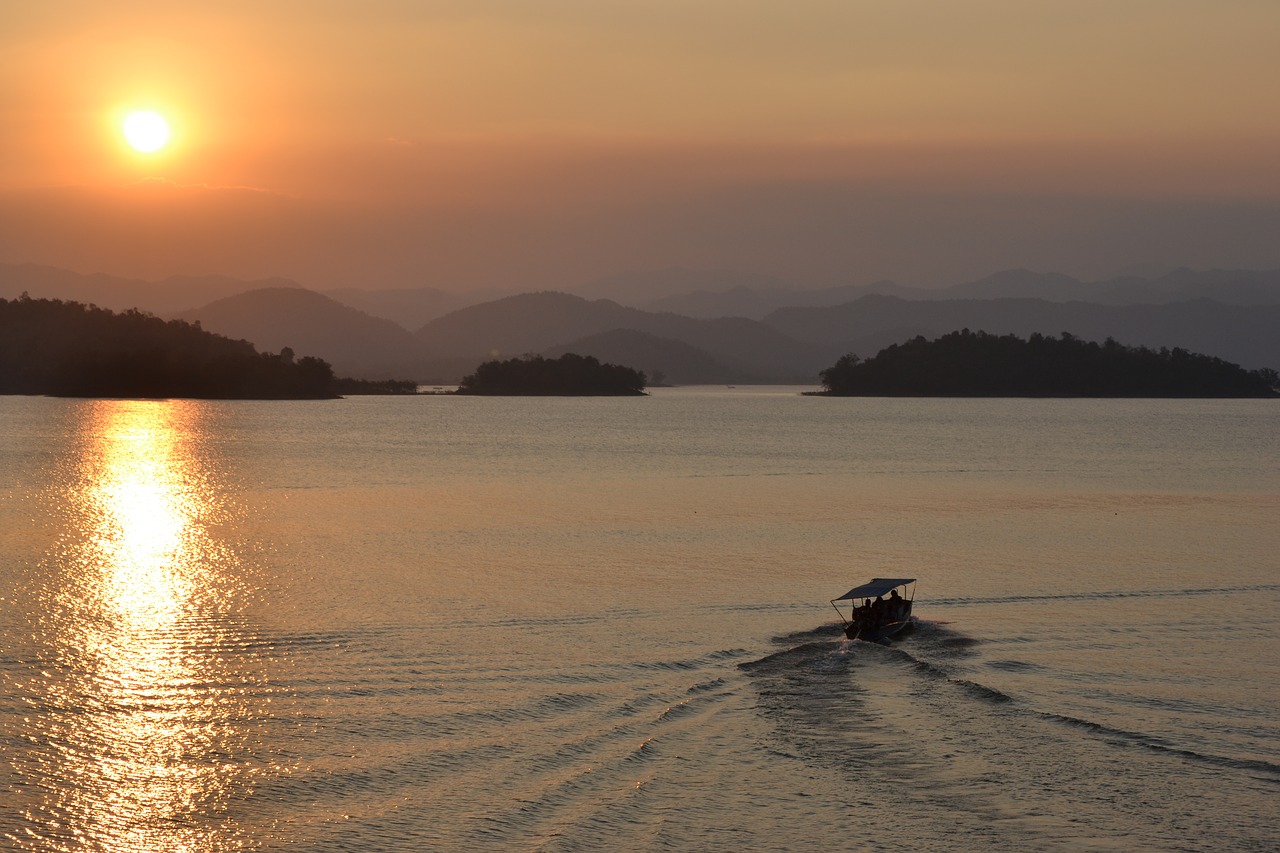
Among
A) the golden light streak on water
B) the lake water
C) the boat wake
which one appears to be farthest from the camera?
the boat wake

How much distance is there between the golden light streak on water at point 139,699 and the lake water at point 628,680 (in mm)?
113

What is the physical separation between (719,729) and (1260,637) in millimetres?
20450

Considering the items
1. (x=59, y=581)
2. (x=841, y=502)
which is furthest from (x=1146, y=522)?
(x=59, y=581)

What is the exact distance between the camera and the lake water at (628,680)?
23812 millimetres

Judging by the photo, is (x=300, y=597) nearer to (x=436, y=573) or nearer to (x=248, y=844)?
(x=436, y=573)

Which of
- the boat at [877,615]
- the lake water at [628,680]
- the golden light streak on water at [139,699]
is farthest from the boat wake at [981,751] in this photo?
the golden light streak on water at [139,699]

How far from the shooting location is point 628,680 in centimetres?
3341

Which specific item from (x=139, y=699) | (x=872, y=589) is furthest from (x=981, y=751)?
(x=139, y=699)

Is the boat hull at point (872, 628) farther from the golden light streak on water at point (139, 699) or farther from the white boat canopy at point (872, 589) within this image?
the golden light streak on water at point (139, 699)

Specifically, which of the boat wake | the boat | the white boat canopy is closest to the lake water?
the boat wake

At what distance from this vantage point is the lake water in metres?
23.8

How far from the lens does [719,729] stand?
29.3m

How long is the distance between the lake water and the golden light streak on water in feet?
0.37

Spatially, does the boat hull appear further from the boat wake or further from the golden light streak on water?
the golden light streak on water
